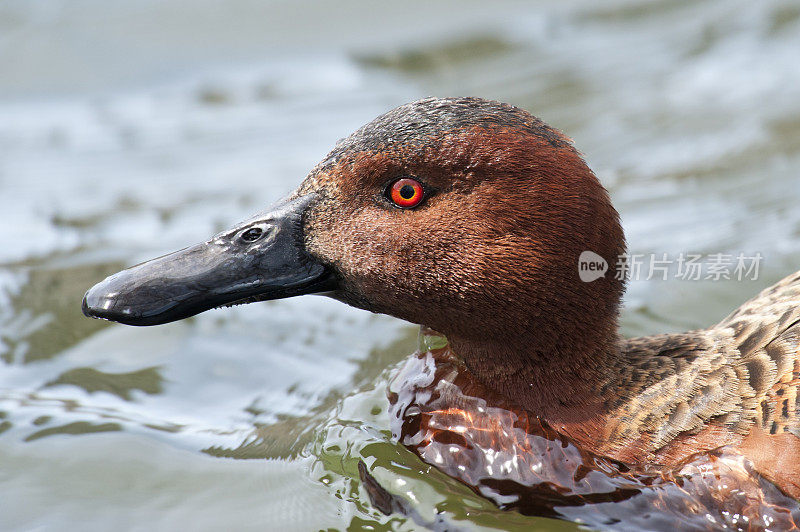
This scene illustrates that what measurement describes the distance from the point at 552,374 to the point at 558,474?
1.48 ft

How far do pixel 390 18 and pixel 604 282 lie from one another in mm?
7318

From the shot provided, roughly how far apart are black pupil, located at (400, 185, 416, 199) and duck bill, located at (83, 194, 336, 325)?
16.6 inches

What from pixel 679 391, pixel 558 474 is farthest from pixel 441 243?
pixel 679 391

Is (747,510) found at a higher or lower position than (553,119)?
lower

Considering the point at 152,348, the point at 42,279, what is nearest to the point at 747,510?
the point at 152,348

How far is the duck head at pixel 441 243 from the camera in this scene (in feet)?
14.8

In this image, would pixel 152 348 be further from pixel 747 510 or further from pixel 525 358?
pixel 747 510

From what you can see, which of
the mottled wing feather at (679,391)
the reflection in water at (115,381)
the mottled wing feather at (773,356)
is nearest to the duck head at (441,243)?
the mottled wing feather at (679,391)

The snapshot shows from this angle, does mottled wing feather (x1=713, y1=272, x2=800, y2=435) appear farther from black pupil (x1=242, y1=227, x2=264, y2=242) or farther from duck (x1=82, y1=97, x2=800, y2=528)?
black pupil (x1=242, y1=227, x2=264, y2=242)

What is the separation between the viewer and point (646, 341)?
524cm

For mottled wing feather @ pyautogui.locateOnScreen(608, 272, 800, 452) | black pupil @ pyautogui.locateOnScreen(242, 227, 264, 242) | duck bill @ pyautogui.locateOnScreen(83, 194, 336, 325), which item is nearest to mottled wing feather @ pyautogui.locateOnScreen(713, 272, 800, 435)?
mottled wing feather @ pyautogui.locateOnScreen(608, 272, 800, 452)

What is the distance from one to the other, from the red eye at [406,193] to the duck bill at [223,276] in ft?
1.28

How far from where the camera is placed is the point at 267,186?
8.91m

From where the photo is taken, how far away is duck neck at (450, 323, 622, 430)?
4730 millimetres
